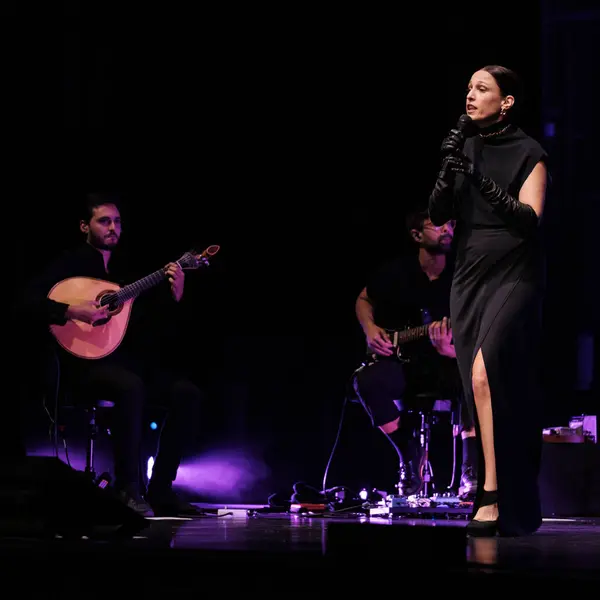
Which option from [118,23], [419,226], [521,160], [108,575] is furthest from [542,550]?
[118,23]

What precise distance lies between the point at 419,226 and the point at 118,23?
7.46 ft

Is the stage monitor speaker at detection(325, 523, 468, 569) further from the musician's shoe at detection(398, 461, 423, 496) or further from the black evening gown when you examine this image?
the musician's shoe at detection(398, 461, 423, 496)

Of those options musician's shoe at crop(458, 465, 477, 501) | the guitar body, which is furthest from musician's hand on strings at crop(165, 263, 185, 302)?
musician's shoe at crop(458, 465, 477, 501)

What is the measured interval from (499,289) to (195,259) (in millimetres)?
2188

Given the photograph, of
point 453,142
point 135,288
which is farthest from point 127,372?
point 453,142

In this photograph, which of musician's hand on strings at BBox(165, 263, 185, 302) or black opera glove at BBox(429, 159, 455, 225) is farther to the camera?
musician's hand on strings at BBox(165, 263, 185, 302)

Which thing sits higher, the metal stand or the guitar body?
the guitar body

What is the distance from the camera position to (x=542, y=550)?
2.59 m

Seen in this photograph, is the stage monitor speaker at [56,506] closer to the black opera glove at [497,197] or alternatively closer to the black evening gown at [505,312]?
the black evening gown at [505,312]

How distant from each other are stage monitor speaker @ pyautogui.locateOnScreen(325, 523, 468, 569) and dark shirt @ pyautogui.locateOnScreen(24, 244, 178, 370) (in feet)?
8.94

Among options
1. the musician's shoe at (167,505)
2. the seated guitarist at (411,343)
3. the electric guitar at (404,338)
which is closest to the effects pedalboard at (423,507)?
the seated guitarist at (411,343)

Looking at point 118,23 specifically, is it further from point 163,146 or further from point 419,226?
point 419,226

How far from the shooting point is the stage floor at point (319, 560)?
213 cm

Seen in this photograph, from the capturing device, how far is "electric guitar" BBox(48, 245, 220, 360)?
486 centimetres
